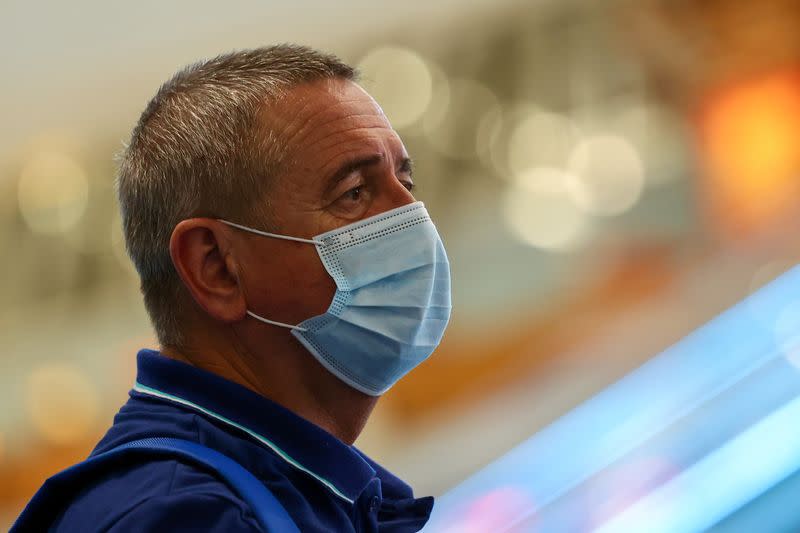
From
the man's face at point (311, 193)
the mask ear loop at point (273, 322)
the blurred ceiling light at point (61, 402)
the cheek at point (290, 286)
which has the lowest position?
the mask ear loop at point (273, 322)

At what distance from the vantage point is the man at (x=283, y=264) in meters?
1.51

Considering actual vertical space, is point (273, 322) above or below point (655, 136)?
below

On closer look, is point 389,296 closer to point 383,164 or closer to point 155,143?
point 383,164

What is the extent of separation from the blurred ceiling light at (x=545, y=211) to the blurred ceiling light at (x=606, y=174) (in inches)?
2.6

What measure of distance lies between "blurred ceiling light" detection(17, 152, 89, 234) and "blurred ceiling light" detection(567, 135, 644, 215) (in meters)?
2.71

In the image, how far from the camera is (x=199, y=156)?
158 centimetres

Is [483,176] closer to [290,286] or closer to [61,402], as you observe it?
[61,402]

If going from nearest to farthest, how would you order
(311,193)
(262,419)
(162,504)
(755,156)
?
(162,504) < (262,419) < (311,193) < (755,156)

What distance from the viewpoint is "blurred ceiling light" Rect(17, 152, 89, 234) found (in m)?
5.66

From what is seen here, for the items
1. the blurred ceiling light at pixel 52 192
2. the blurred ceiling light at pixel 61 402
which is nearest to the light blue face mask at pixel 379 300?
the blurred ceiling light at pixel 61 402

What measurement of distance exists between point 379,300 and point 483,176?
4.30 metres

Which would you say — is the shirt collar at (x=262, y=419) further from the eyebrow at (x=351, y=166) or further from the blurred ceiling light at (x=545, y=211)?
the blurred ceiling light at (x=545, y=211)

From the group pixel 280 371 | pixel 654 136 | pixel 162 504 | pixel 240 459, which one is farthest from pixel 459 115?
pixel 162 504

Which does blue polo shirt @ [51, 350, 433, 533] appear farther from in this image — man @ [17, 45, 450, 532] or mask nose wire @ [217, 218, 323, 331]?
mask nose wire @ [217, 218, 323, 331]
